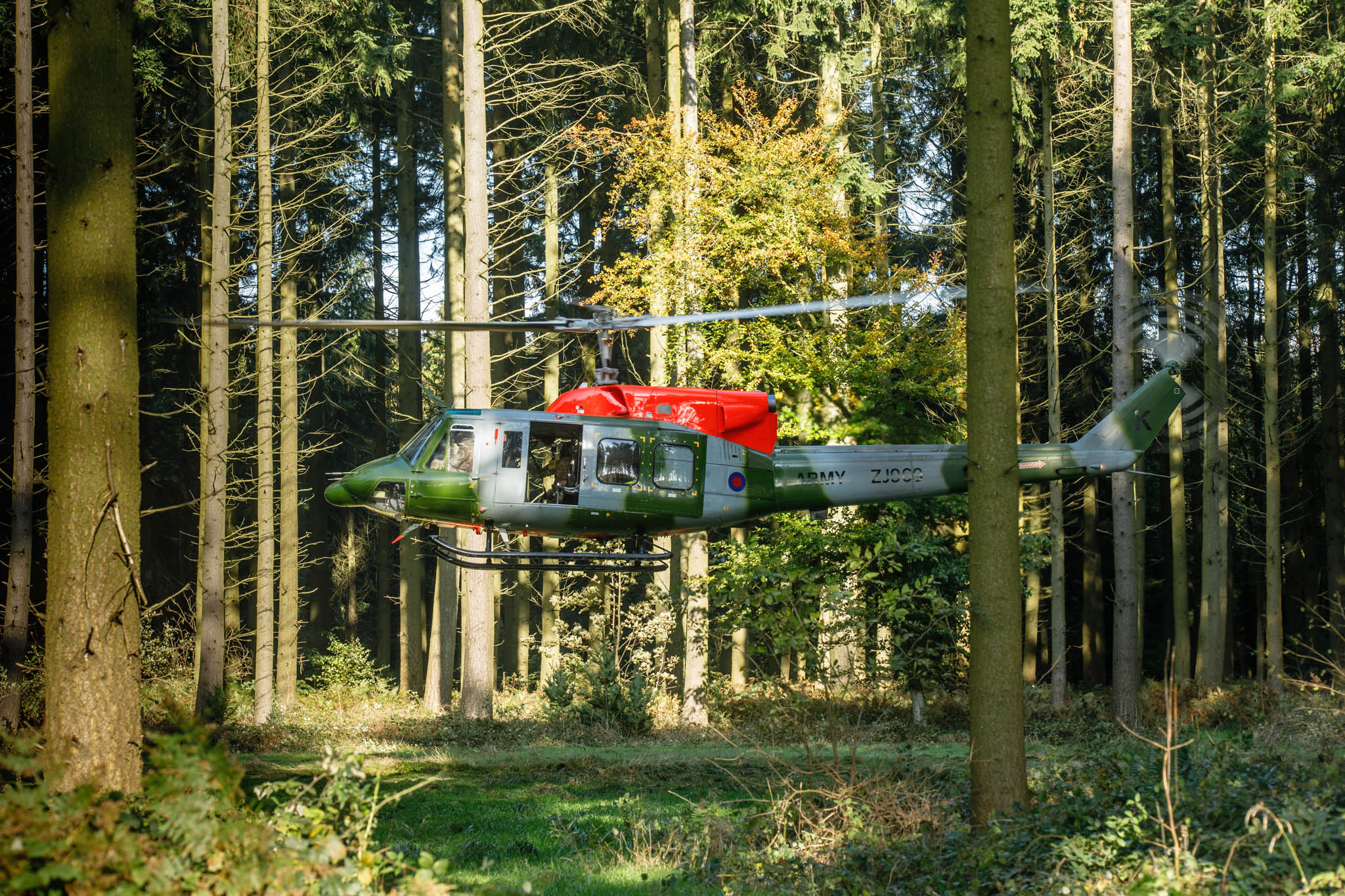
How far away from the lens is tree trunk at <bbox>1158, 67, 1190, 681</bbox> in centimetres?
2005

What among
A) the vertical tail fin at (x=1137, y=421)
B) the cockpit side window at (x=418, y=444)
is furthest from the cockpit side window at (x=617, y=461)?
the vertical tail fin at (x=1137, y=421)

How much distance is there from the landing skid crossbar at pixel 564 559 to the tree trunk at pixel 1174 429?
13.5 m

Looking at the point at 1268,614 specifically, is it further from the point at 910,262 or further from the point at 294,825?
the point at 294,825

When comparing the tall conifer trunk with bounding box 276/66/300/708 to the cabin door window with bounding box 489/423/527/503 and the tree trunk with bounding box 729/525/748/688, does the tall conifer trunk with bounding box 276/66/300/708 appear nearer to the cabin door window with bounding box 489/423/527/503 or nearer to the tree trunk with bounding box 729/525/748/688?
the tree trunk with bounding box 729/525/748/688

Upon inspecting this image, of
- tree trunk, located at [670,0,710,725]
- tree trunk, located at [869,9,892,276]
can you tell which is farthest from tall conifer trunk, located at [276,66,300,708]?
tree trunk, located at [869,9,892,276]

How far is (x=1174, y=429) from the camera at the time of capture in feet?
74.4

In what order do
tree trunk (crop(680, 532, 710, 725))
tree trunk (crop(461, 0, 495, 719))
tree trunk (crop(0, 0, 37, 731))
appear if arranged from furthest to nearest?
1. tree trunk (crop(680, 532, 710, 725))
2. tree trunk (crop(461, 0, 495, 719))
3. tree trunk (crop(0, 0, 37, 731))

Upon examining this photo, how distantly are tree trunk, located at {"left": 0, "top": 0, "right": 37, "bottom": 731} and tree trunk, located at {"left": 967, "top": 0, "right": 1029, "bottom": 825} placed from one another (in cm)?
1097

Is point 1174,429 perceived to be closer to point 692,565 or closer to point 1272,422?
point 1272,422

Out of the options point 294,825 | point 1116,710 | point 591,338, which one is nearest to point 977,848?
point 294,825

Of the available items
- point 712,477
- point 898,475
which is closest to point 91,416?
point 712,477

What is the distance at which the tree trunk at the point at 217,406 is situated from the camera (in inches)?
607

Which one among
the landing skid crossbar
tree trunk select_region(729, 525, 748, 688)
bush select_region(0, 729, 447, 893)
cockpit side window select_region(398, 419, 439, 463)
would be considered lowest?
tree trunk select_region(729, 525, 748, 688)

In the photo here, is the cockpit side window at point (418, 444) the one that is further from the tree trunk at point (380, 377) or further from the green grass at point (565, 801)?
the tree trunk at point (380, 377)
